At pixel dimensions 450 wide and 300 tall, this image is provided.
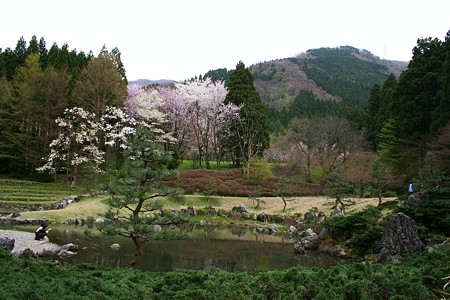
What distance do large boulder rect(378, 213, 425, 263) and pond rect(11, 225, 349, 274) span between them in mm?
2468

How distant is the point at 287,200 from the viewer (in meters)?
28.3

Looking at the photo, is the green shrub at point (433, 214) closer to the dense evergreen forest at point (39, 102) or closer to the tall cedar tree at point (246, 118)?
the tall cedar tree at point (246, 118)

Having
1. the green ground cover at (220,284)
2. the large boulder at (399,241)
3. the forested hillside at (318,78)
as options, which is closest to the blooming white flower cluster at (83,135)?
the large boulder at (399,241)

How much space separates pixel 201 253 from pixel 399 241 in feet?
22.6

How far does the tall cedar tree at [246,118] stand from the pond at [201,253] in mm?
17013

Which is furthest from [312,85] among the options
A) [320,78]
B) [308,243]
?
[308,243]

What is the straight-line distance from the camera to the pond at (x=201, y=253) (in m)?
12.6

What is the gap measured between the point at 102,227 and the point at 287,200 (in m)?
19.8

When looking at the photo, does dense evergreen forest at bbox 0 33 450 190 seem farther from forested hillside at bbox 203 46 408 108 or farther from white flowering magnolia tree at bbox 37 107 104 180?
forested hillside at bbox 203 46 408 108

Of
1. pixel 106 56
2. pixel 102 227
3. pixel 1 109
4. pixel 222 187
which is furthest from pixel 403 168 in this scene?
pixel 1 109

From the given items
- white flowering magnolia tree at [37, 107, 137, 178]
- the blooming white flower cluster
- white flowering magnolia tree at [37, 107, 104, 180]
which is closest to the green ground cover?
the blooming white flower cluster

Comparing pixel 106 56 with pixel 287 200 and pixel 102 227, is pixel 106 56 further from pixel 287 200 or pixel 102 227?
pixel 102 227

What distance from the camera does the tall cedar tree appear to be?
3656cm

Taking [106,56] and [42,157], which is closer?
[42,157]
